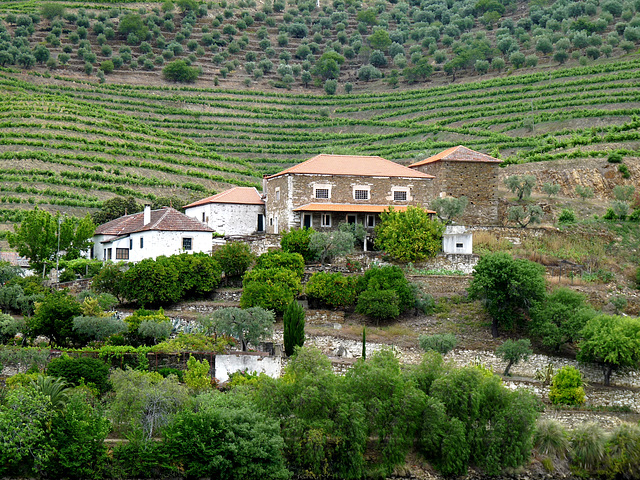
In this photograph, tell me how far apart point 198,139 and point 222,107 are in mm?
13059

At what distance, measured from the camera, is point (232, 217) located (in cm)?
5884

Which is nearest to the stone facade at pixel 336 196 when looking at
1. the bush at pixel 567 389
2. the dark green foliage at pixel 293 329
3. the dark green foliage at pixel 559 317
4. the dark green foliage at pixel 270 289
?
the dark green foliage at pixel 270 289

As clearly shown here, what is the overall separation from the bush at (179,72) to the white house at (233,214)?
63.1m

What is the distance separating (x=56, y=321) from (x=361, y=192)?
23.1 metres

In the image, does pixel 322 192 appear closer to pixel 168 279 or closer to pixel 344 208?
pixel 344 208

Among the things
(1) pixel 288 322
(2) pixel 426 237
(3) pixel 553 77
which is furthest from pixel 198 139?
(1) pixel 288 322

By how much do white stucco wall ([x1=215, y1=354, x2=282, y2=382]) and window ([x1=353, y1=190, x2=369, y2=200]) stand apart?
19486 millimetres

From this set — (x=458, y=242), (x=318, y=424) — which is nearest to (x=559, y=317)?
(x=458, y=242)

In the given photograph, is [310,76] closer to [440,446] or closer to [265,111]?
[265,111]

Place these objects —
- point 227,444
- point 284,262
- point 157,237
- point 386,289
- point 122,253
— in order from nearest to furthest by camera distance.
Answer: point 227,444
point 386,289
point 284,262
point 157,237
point 122,253

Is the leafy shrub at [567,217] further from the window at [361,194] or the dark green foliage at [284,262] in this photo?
the dark green foliage at [284,262]

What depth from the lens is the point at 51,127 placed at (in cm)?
8306

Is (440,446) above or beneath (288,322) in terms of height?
beneath

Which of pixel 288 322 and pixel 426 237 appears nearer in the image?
pixel 288 322
